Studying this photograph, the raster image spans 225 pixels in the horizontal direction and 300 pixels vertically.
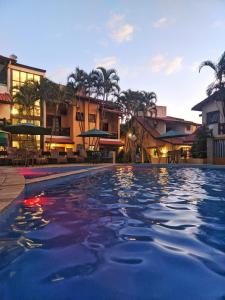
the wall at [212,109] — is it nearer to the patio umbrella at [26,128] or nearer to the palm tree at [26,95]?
the patio umbrella at [26,128]

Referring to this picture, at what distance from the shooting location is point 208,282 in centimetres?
272

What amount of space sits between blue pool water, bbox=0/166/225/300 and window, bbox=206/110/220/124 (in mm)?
22145

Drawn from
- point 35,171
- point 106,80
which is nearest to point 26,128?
point 35,171

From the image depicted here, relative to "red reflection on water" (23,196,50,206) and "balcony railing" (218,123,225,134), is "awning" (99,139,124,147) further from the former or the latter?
"red reflection on water" (23,196,50,206)

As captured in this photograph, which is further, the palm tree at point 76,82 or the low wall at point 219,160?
the palm tree at point 76,82

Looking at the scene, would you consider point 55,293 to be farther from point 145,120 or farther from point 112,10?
point 145,120

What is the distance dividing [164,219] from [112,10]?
18.2 meters

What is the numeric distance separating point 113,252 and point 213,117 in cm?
2636

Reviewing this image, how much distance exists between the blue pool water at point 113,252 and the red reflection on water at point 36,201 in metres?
0.07

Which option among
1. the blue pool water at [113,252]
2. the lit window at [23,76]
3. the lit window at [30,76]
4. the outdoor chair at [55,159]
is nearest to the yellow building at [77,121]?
the lit window at [30,76]

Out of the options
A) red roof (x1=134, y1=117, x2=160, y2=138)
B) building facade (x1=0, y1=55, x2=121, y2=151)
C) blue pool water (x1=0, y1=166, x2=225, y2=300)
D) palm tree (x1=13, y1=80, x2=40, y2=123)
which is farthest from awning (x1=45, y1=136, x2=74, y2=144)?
blue pool water (x1=0, y1=166, x2=225, y2=300)

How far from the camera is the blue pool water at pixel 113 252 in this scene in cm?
257

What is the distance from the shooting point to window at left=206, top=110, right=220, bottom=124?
2666 cm

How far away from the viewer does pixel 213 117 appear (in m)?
27.5
